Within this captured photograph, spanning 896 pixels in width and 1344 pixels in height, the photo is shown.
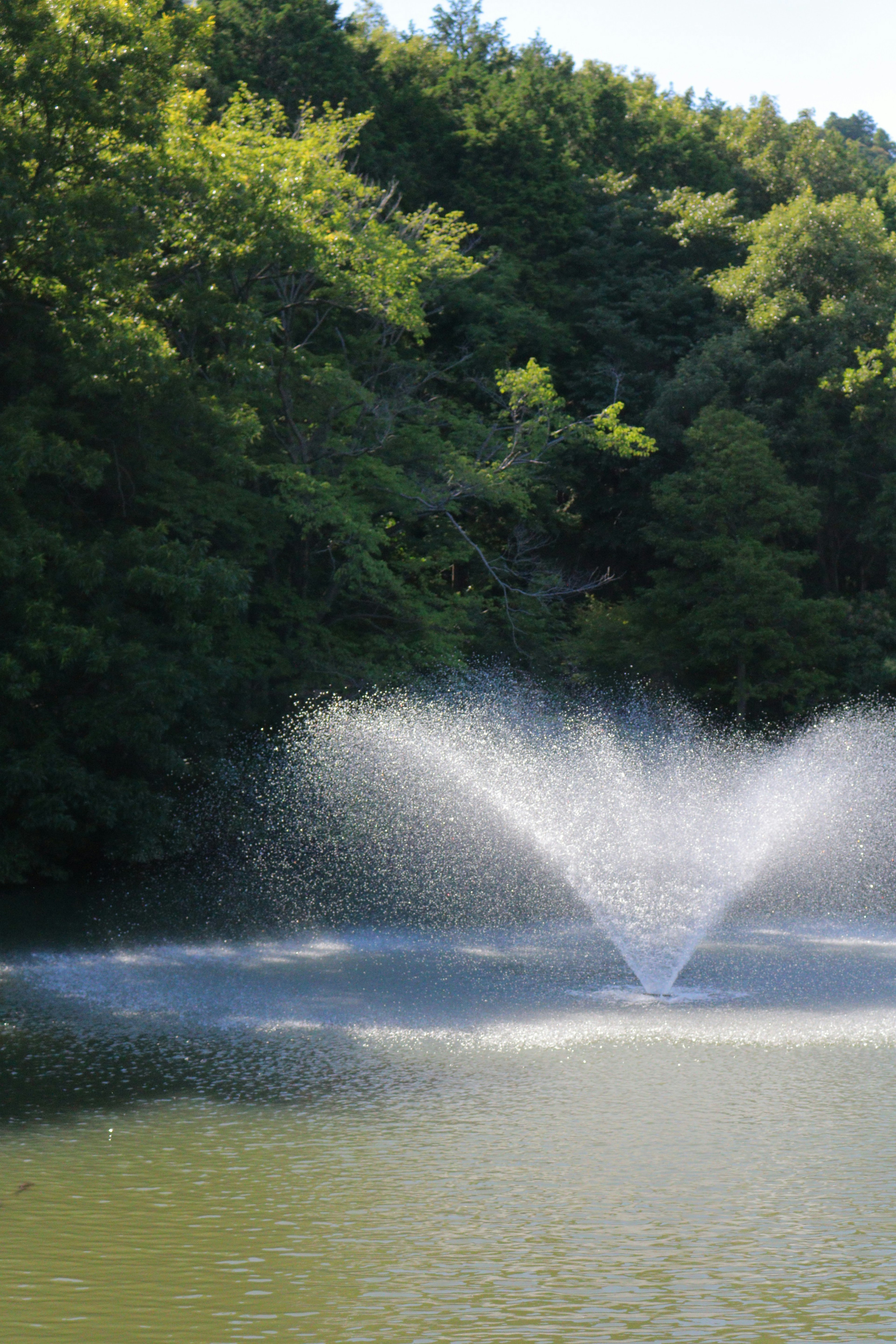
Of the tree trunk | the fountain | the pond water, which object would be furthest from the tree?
the pond water

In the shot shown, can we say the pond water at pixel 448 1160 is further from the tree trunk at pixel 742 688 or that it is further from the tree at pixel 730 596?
the tree at pixel 730 596

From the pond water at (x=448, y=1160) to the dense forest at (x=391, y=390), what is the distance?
42.7ft

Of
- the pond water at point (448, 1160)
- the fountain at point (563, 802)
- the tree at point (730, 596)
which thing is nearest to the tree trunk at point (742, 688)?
the tree at point (730, 596)

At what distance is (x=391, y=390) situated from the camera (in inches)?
1663

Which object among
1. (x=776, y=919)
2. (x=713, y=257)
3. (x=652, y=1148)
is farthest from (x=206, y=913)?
(x=713, y=257)

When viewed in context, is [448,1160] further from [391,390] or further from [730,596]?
[730,596]

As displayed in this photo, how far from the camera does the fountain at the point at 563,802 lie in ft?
104

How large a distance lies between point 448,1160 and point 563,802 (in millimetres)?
19751

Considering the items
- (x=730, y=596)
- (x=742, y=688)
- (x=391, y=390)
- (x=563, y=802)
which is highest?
(x=391, y=390)

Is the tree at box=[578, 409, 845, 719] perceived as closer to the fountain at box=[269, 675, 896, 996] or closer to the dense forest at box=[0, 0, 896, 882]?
the dense forest at box=[0, 0, 896, 882]

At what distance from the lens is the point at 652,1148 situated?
11102 millimetres

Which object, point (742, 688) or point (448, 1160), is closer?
point (448, 1160)

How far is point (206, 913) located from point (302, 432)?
53.3ft

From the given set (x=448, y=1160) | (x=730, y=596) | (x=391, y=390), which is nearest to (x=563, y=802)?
(x=391, y=390)
